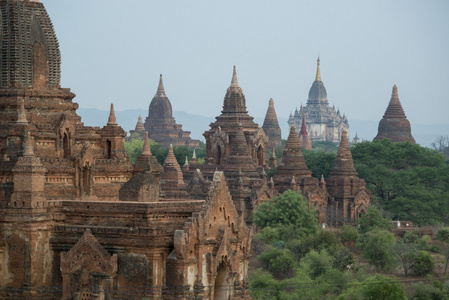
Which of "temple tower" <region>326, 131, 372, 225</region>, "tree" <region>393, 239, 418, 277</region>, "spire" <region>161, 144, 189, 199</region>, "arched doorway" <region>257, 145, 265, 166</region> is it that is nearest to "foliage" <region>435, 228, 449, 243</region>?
"tree" <region>393, 239, 418, 277</region>

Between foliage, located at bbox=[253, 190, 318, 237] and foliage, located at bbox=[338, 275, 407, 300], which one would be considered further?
foliage, located at bbox=[253, 190, 318, 237]

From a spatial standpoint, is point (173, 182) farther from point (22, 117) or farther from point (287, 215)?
point (22, 117)

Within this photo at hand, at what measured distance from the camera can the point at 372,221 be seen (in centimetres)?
6781

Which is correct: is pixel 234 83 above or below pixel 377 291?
above

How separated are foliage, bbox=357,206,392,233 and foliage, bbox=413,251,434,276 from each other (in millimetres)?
13526

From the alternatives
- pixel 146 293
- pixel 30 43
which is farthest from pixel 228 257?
pixel 30 43

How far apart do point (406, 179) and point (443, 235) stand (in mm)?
17081

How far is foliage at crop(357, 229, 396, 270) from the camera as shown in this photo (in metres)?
54.2

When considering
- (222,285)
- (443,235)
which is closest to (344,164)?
(443,235)

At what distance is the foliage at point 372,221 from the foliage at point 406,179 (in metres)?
6.70

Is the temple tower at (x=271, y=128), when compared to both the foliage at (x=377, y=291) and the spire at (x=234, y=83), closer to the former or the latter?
the spire at (x=234, y=83)

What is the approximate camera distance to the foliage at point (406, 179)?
7588 centimetres

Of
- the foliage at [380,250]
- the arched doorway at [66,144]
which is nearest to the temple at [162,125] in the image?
the foliage at [380,250]

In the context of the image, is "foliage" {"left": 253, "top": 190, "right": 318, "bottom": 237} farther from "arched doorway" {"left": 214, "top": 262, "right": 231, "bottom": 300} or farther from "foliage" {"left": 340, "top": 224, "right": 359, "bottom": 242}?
"arched doorway" {"left": 214, "top": 262, "right": 231, "bottom": 300}
